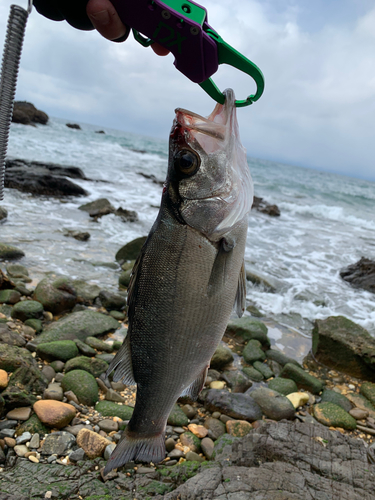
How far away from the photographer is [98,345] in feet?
17.5

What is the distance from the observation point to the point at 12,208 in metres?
12.0

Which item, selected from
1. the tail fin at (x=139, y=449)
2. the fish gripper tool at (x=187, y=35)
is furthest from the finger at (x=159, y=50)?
the tail fin at (x=139, y=449)

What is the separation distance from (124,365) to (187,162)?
3.98ft

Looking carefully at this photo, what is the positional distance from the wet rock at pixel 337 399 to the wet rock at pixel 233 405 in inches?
52.8

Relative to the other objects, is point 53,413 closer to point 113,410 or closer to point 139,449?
point 113,410

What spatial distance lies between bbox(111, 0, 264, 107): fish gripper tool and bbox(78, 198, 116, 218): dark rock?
477 inches

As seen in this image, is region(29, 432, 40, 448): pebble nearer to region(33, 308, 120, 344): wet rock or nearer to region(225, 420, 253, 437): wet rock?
region(33, 308, 120, 344): wet rock

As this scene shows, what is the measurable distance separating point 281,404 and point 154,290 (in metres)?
3.71

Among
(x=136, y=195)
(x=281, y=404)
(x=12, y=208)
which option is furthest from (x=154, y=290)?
(x=136, y=195)

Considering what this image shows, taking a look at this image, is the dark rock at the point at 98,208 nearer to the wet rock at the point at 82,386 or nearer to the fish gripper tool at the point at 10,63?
the wet rock at the point at 82,386

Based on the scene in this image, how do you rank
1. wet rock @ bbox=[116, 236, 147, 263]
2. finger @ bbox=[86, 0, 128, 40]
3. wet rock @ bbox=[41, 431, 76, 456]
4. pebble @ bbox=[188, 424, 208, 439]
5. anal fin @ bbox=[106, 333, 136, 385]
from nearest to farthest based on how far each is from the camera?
finger @ bbox=[86, 0, 128, 40]
anal fin @ bbox=[106, 333, 136, 385]
wet rock @ bbox=[41, 431, 76, 456]
pebble @ bbox=[188, 424, 208, 439]
wet rock @ bbox=[116, 236, 147, 263]

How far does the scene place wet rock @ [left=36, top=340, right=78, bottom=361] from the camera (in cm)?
465

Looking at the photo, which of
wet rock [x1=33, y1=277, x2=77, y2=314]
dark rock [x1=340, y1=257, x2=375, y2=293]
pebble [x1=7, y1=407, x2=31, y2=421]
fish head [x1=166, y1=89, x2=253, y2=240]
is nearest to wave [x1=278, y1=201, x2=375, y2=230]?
dark rock [x1=340, y1=257, x2=375, y2=293]

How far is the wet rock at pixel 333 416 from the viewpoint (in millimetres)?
4727
